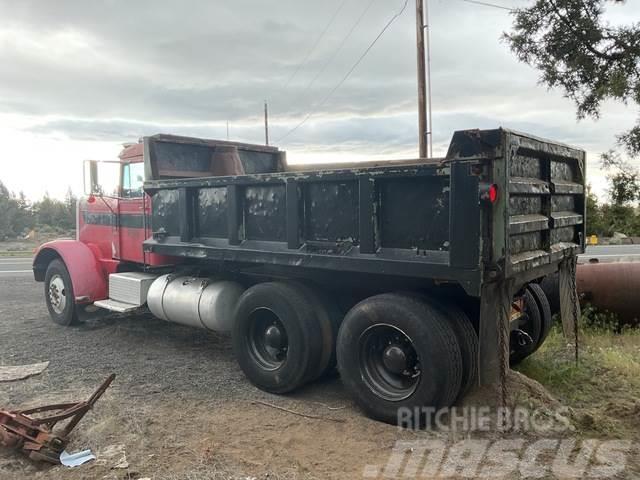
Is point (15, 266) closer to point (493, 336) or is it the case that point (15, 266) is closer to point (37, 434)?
point (37, 434)

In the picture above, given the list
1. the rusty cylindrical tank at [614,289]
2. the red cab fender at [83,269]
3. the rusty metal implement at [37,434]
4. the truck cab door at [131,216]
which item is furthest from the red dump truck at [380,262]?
the rusty cylindrical tank at [614,289]

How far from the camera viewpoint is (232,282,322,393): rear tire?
191 inches

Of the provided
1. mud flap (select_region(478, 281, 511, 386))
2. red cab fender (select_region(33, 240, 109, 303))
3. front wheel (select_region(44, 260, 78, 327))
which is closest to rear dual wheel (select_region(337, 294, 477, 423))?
mud flap (select_region(478, 281, 511, 386))

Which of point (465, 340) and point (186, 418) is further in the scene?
point (186, 418)

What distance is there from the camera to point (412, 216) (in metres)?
4.19

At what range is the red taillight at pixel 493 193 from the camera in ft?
12.3

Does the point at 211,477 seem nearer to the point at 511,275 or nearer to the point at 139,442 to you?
the point at 139,442

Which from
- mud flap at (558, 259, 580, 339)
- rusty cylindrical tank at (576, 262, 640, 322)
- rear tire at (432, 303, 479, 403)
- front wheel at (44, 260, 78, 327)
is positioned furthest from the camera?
front wheel at (44, 260, 78, 327)

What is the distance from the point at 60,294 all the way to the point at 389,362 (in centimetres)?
548

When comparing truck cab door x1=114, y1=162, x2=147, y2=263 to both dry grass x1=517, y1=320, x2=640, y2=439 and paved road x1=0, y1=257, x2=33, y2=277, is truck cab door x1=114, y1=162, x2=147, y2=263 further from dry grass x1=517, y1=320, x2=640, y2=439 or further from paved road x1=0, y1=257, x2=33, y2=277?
paved road x1=0, y1=257, x2=33, y2=277

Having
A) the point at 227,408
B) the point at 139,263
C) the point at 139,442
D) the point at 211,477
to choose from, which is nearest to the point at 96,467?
the point at 139,442

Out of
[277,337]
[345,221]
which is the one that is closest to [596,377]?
[345,221]

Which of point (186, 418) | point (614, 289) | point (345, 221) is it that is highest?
point (345, 221)

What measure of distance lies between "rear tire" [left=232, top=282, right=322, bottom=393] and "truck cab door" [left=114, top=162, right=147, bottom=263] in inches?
94.5
